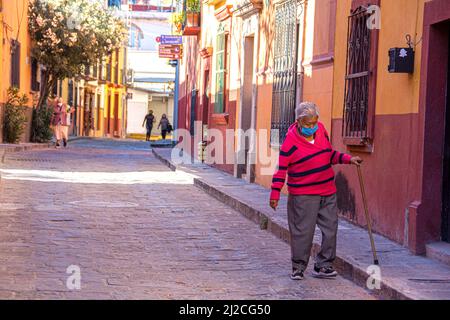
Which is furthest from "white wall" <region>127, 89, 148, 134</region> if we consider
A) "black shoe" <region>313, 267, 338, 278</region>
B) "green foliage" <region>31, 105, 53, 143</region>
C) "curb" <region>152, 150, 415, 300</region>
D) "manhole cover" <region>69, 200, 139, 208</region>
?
"black shoe" <region>313, 267, 338, 278</region>

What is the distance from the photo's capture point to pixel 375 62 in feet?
37.9

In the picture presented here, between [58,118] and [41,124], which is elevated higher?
[58,118]

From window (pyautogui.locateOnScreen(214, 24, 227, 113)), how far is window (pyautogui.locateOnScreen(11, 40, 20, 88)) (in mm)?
7570

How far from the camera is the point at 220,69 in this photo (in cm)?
2336

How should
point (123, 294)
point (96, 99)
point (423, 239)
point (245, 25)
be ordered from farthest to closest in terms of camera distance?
1. point (96, 99)
2. point (245, 25)
3. point (423, 239)
4. point (123, 294)

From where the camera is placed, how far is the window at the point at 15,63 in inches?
1139

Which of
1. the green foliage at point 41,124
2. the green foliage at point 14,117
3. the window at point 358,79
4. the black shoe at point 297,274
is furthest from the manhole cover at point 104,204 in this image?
the green foliage at point 41,124

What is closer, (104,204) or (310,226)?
(310,226)

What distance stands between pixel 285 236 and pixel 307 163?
2784 mm

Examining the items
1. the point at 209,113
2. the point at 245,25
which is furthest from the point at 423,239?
the point at 209,113

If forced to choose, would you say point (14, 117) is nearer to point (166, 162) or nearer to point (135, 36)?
point (166, 162)

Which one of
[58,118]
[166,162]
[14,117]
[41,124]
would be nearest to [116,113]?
[41,124]
